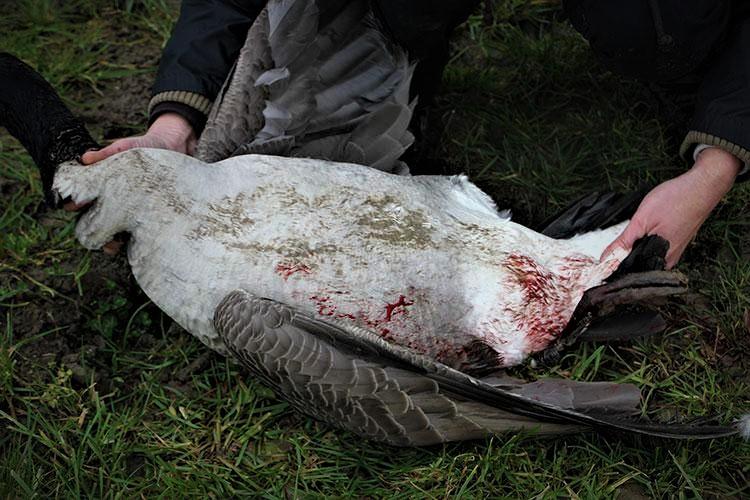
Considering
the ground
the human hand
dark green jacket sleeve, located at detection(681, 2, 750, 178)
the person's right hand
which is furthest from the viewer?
the person's right hand

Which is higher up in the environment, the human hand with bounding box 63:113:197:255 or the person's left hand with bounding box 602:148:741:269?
the person's left hand with bounding box 602:148:741:269

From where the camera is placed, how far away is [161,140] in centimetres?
297

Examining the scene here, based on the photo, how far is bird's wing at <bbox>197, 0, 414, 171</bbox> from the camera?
9.24 ft

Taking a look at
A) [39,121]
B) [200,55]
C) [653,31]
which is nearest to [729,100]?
[653,31]

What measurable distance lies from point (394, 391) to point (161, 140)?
1.44 m

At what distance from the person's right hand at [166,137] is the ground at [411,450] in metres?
0.60

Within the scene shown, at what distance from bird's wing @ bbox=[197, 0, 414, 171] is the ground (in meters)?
0.54

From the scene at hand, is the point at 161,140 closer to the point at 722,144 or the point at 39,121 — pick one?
the point at 39,121

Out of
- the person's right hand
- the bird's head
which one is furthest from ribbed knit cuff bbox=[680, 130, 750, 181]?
the bird's head

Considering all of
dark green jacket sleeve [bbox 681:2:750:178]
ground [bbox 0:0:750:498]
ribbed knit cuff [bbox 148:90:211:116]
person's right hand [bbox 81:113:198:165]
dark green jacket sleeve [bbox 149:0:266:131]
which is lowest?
ground [bbox 0:0:750:498]

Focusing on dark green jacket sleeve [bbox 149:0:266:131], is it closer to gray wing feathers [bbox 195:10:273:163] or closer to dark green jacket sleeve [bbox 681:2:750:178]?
gray wing feathers [bbox 195:10:273:163]

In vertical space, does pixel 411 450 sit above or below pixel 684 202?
below

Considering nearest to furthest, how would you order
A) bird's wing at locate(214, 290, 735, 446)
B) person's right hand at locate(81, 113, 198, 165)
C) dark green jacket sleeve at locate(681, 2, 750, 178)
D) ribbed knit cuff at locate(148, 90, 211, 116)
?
bird's wing at locate(214, 290, 735, 446) → dark green jacket sleeve at locate(681, 2, 750, 178) → person's right hand at locate(81, 113, 198, 165) → ribbed knit cuff at locate(148, 90, 211, 116)

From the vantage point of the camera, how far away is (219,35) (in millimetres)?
3096
